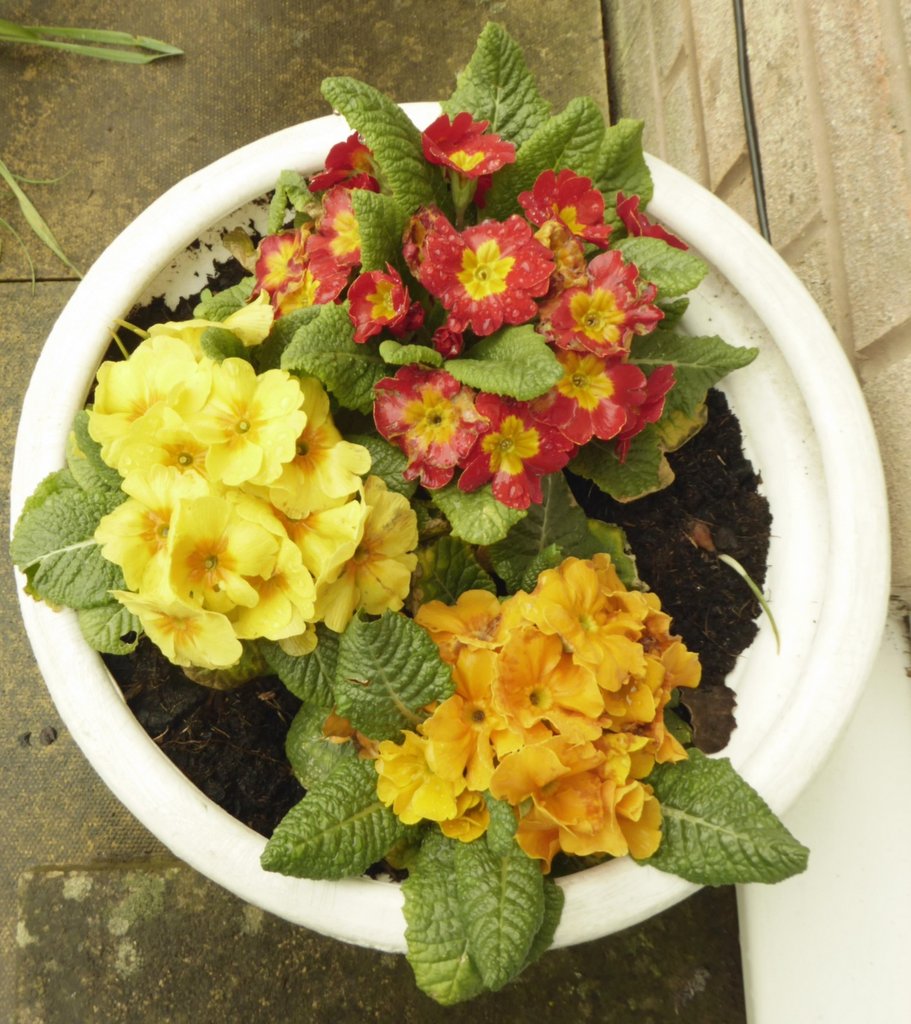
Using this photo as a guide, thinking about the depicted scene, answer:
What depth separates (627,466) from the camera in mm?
1134

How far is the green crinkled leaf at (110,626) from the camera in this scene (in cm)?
105

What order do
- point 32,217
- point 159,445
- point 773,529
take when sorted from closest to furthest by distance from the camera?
point 159,445 < point 773,529 < point 32,217

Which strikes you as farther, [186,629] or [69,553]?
[69,553]

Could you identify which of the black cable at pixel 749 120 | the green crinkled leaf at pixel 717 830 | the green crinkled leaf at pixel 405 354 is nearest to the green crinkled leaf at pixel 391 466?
the green crinkled leaf at pixel 405 354

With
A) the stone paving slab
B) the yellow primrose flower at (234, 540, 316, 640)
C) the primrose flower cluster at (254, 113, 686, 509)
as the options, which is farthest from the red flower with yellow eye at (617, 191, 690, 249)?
the stone paving slab

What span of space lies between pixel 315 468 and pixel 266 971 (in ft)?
3.28

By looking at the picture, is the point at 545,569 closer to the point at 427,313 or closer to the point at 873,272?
the point at 427,313

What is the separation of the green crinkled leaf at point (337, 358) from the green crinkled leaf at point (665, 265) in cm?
32

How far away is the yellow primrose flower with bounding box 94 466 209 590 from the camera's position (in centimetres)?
90

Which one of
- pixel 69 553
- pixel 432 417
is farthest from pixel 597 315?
pixel 69 553

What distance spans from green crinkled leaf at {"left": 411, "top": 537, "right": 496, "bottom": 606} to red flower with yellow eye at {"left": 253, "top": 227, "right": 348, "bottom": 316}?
0.33 m

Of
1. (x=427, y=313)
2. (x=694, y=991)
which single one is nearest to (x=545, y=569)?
(x=427, y=313)

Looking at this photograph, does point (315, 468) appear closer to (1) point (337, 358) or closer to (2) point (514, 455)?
(1) point (337, 358)

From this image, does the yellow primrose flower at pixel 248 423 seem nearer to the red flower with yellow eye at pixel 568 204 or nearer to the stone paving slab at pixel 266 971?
the red flower with yellow eye at pixel 568 204
